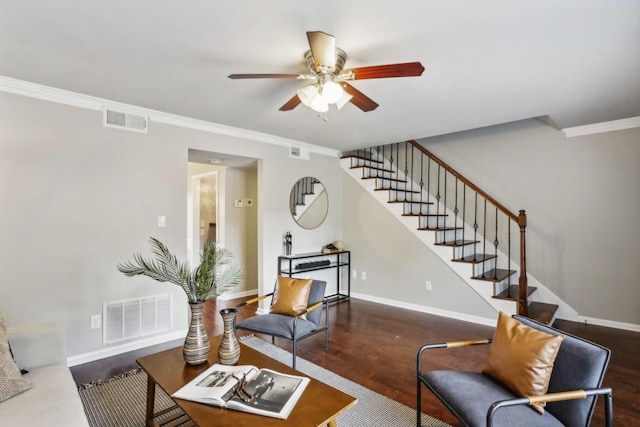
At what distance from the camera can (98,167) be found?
3.05m

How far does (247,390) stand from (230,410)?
0.13 metres

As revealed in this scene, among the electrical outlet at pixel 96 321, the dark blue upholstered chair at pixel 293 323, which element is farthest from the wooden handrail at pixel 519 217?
the electrical outlet at pixel 96 321

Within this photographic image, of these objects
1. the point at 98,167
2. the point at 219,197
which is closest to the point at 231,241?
the point at 219,197

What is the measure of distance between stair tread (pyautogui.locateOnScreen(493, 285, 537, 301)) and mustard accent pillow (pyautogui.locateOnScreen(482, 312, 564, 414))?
7.26ft

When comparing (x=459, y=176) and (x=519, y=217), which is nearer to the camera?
(x=519, y=217)

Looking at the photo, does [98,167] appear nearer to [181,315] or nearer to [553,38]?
[181,315]

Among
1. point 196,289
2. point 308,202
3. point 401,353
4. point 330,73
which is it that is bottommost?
point 401,353

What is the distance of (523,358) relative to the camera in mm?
1681

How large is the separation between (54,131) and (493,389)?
12.5 ft

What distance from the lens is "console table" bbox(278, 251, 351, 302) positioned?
15.2ft

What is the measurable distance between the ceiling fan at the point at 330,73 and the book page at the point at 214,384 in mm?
1701

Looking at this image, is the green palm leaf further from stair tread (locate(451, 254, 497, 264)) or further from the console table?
stair tread (locate(451, 254, 497, 264))

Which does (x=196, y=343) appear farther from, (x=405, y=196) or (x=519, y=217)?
(x=405, y=196)

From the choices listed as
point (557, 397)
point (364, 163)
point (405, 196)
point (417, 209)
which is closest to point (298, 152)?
point (364, 163)
